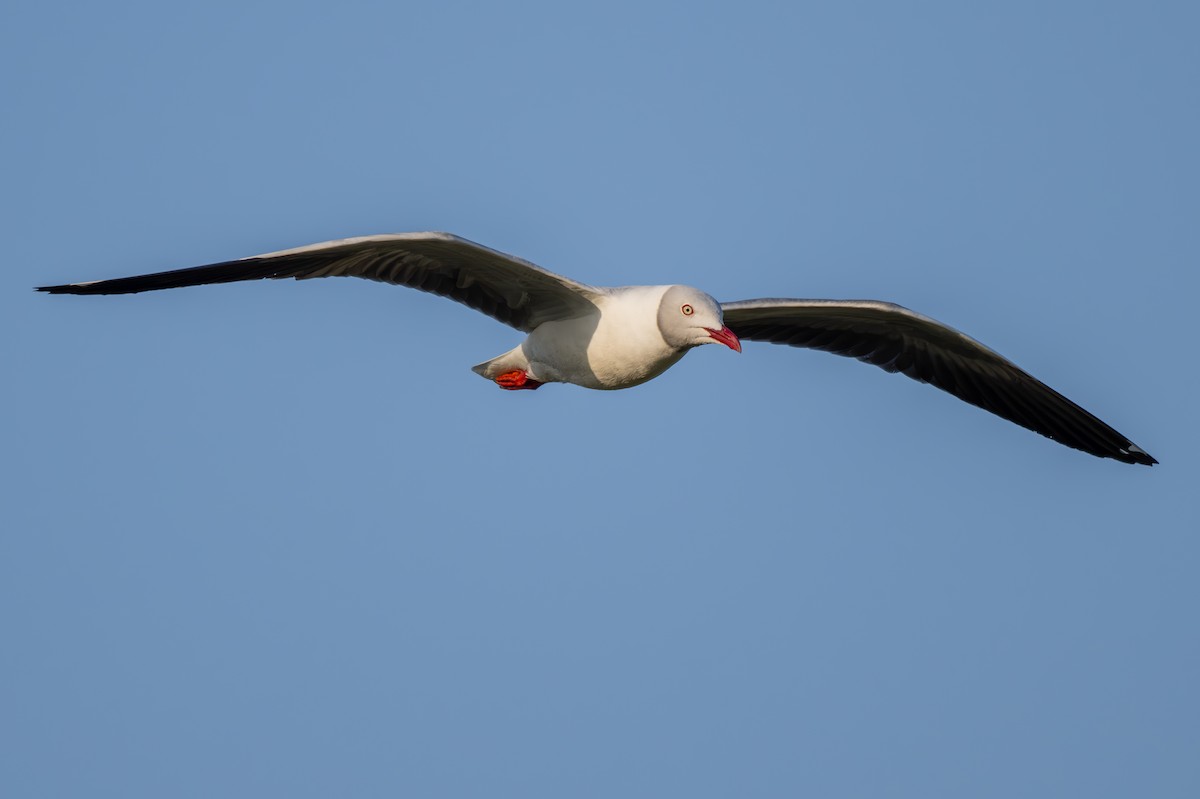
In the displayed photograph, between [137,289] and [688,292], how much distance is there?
189 inches

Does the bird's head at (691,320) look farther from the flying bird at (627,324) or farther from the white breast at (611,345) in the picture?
the white breast at (611,345)

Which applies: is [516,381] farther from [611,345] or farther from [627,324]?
[627,324]

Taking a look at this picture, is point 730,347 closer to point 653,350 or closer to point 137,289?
point 653,350

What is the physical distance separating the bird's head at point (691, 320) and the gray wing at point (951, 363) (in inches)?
94.1

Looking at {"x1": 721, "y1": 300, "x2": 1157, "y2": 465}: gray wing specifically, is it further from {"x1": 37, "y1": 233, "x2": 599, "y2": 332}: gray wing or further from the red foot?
{"x1": 37, "y1": 233, "x2": 599, "y2": 332}: gray wing

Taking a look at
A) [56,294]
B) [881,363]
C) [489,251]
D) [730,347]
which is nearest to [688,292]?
[730,347]

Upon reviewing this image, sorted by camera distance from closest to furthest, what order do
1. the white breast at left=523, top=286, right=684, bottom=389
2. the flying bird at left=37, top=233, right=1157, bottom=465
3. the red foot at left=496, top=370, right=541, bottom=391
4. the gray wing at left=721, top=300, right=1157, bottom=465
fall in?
the flying bird at left=37, top=233, right=1157, bottom=465, the white breast at left=523, top=286, right=684, bottom=389, the red foot at left=496, top=370, right=541, bottom=391, the gray wing at left=721, top=300, right=1157, bottom=465

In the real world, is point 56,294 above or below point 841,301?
below

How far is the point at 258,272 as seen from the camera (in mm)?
13508

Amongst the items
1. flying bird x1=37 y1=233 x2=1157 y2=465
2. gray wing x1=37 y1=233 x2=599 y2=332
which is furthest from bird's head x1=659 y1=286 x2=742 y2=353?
gray wing x1=37 y1=233 x2=599 y2=332

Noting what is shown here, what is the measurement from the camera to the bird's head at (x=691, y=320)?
527 inches

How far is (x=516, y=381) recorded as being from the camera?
50.3ft

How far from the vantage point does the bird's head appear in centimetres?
1338

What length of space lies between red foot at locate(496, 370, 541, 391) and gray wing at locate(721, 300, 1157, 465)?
217cm
